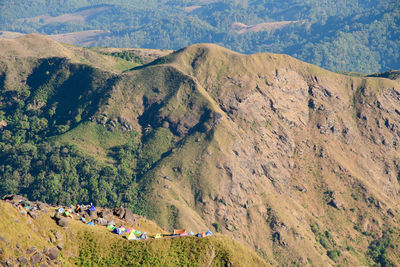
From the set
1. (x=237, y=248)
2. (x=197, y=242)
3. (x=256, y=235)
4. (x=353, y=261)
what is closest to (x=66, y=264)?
(x=197, y=242)

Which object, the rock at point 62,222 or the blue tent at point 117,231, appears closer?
the rock at point 62,222

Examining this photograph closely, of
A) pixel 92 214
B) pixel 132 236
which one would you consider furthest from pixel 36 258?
pixel 92 214

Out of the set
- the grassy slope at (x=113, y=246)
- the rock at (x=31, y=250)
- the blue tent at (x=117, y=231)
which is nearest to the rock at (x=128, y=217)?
the blue tent at (x=117, y=231)

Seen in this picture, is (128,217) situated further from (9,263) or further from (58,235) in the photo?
(9,263)

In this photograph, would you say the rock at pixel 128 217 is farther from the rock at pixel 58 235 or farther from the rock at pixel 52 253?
the rock at pixel 52 253

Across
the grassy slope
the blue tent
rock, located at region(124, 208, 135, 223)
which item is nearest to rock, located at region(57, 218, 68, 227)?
the grassy slope

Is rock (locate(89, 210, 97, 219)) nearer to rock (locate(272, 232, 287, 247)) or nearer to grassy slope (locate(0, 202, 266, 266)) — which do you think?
grassy slope (locate(0, 202, 266, 266))
